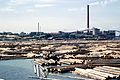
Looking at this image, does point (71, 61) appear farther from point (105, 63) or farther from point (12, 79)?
point (12, 79)

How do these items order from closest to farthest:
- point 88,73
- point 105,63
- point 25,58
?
point 88,73 → point 105,63 → point 25,58

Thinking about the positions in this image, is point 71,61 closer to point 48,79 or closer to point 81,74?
point 81,74

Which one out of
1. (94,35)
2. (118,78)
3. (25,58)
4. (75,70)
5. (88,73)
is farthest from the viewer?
(94,35)

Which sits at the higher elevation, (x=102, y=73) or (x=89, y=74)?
(x=102, y=73)

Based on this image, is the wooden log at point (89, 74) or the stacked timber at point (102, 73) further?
the wooden log at point (89, 74)

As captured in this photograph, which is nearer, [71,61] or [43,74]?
[43,74]

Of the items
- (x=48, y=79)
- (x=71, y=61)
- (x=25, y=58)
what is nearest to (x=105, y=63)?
(x=71, y=61)

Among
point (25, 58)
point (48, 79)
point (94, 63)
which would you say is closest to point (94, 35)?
point (25, 58)

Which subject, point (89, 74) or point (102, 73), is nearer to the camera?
point (102, 73)

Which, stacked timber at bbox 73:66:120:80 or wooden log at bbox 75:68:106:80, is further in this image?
wooden log at bbox 75:68:106:80
